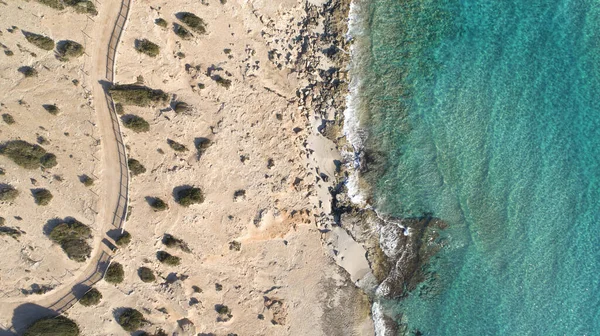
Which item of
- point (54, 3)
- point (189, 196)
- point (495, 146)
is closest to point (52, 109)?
point (54, 3)

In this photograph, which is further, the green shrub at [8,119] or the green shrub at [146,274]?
the green shrub at [146,274]

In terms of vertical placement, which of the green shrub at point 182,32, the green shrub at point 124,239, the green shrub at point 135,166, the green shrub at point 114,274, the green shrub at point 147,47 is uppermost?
the green shrub at point 182,32

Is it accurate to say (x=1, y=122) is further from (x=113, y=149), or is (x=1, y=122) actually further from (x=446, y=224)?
(x=446, y=224)

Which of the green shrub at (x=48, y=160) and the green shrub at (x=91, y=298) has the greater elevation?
the green shrub at (x=48, y=160)

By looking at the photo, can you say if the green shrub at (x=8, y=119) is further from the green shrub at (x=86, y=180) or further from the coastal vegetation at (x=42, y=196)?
the green shrub at (x=86, y=180)

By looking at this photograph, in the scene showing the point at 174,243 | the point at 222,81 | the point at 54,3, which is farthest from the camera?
the point at 174,243

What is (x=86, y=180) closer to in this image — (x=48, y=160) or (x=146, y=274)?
(x=48, y=160)

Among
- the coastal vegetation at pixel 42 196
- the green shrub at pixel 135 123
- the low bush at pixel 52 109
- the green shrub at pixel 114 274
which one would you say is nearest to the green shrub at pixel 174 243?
the green shrub at pixel 114 274
